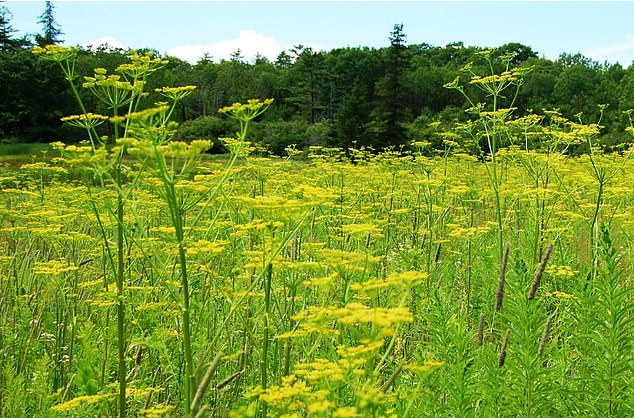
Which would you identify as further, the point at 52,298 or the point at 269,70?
the point at 269,70

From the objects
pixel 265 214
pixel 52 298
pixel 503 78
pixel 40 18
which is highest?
pixel 40 18

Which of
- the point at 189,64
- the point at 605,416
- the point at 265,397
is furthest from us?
the point at 189,64

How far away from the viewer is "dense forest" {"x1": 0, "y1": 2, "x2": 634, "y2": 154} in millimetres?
38031

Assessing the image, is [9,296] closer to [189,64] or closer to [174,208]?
[174,208]

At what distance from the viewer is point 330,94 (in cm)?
7844

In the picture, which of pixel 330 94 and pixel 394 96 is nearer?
pixel 394 96

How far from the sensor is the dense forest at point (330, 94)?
3803 centimetres

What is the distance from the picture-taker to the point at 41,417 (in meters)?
2.73

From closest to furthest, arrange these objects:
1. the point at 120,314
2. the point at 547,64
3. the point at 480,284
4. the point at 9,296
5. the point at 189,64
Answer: the point at 120,314
the point at 9,296
the point at 480,284
the point at 547,64
the point at 189,64

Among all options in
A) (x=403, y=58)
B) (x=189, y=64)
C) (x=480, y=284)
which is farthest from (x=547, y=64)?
(x=480, y=284)

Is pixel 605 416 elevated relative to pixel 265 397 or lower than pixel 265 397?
lower

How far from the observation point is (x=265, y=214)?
Result: 260cm

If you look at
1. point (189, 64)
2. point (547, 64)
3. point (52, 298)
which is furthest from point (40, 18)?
point (52, 298)

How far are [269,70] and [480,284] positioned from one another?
95727mm
